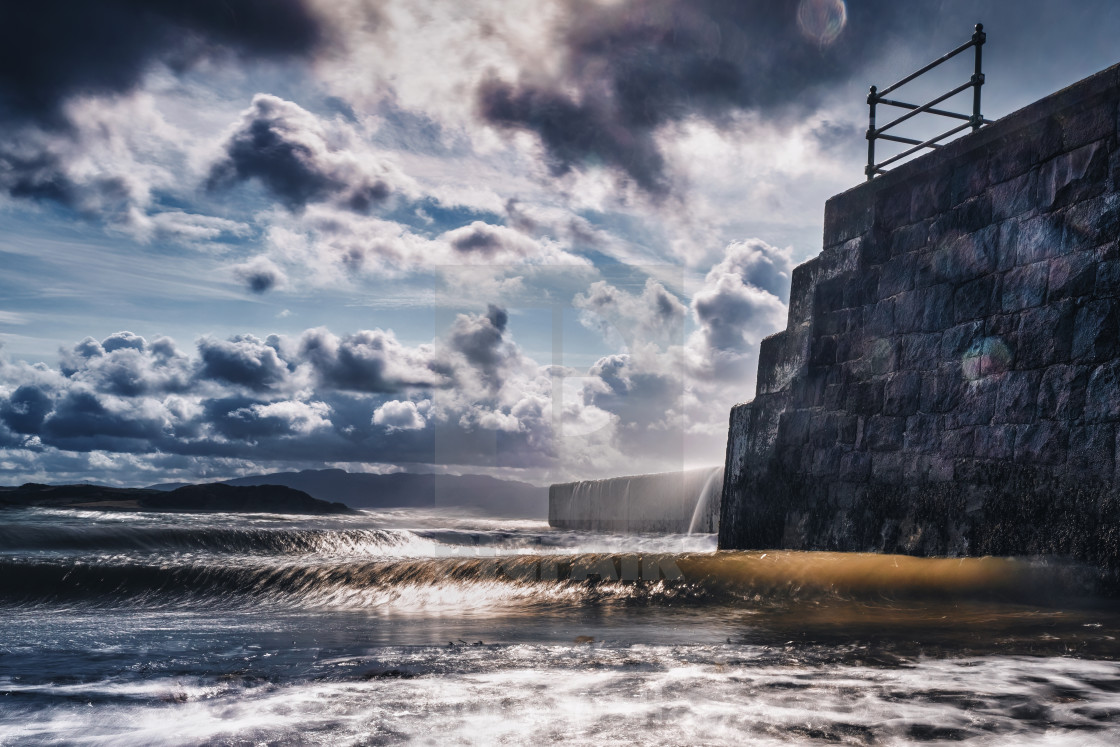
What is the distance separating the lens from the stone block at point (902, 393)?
5.43 metres

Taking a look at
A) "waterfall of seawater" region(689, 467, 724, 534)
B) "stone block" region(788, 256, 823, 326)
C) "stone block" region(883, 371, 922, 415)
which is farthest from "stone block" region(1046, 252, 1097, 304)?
"waterfall of seawater" region(689, 467, 724, 534)

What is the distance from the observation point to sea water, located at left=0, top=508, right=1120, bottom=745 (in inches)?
76.6

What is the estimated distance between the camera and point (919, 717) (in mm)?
1945

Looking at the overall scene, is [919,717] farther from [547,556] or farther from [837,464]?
[837,464]

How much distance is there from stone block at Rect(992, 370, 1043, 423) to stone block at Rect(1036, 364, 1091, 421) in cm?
4

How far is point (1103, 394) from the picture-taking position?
4168 mm

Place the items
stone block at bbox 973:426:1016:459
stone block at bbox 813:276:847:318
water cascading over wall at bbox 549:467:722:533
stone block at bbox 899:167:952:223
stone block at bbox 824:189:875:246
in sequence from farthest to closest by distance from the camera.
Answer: water cascading over wall at bbox 549:467:722:533, stone block at bbox 813:276:847:318, stone block at bbox 824:189:875:246, stone block at bbox 899:167:952:223, stone block at bbox 973:426:1016:459

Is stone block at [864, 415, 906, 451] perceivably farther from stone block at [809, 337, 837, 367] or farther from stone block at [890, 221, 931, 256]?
stone block at [890, 221, 931, 256]

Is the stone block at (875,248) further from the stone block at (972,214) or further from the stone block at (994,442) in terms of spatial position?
the stone block at (994,442)

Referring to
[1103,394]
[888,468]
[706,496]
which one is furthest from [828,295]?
[706,496]

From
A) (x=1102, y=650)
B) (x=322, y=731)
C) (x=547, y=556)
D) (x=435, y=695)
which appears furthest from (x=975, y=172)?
(x=322, y=731)

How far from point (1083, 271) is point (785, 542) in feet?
9.81

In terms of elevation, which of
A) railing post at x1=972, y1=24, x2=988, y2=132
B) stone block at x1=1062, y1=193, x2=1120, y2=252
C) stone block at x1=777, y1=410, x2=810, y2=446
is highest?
railing post at x1=972, y1=24, x2=988, y2=132

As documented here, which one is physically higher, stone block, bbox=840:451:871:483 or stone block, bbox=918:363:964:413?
stone block, bbox=918:363:964:413
